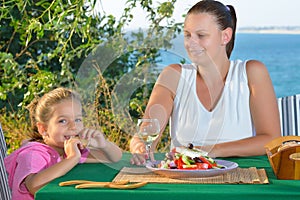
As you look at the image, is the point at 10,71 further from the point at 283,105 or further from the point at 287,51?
the point at 287,51

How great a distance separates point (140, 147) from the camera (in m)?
2.54

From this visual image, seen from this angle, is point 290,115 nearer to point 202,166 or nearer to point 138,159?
point 138,159

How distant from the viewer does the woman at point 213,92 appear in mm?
2932

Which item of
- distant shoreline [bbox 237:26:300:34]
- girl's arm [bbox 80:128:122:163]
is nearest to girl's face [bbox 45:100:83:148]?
girl's arm [bbox 80:128:122:163]

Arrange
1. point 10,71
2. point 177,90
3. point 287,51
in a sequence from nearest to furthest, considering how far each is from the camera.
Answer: point 177,90
point 10,71
point 287,51

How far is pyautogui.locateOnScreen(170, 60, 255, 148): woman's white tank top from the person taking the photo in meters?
3.01

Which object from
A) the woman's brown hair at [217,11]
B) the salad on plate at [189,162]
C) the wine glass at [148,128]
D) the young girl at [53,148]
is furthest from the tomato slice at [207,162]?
the woman's brown hair at [217,11]

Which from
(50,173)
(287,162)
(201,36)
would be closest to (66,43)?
(201,36)

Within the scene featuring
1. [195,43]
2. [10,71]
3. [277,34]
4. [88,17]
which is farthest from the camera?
[277,34]

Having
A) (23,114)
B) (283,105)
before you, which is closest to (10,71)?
(23,114)

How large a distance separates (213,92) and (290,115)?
634 mm

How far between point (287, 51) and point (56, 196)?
69.9 feet

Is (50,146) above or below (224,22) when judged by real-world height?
below

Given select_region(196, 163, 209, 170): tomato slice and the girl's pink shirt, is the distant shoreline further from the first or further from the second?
select_region(196, 163, 209, 170): tomato slice
